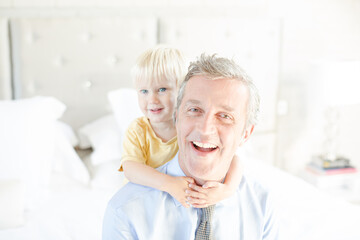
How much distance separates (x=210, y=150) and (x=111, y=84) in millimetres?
1490

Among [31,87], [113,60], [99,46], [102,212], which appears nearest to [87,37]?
[99,46]

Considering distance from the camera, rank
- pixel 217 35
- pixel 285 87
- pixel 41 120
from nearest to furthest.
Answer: pixel 41 120, pixel 217 35, pixel 285 87

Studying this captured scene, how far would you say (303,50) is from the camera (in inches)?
115

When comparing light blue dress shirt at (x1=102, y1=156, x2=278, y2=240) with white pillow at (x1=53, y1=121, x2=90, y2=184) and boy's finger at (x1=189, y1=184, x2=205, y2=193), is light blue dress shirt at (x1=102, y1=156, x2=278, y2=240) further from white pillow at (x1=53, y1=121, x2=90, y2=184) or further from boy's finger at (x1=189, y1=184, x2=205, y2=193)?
white pillow at (x1=53, y1=121, x2=90, y2=184)

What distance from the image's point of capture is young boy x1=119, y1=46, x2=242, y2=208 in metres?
1.13

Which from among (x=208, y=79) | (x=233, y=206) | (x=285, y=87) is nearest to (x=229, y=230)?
(x=233, y=206)

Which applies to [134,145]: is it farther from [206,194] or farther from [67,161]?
[67,161]

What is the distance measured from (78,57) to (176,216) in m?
1.47

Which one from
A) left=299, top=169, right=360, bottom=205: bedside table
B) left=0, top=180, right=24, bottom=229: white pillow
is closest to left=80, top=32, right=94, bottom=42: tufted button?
left=0, top=180, right=24, bottom=229: white pillow

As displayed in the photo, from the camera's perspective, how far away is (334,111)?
3039 millimetres

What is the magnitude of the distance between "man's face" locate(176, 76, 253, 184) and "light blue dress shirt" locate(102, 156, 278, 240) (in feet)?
0.45

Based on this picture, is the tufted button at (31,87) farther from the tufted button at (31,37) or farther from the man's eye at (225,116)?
the man's eye at (225,116)

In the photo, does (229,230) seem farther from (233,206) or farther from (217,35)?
(217,35)

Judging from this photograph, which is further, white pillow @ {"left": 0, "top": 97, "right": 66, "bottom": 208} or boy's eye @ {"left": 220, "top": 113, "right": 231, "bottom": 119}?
white pillow @ {"left": 0, "top": 97, "right": 66, "bottom": 208}
